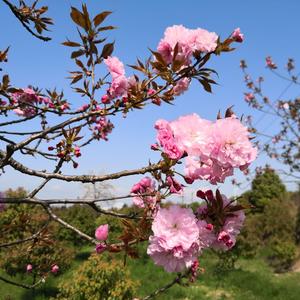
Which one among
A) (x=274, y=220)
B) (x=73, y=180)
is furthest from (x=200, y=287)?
(x=73, y=180)

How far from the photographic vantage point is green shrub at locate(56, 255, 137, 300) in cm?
689

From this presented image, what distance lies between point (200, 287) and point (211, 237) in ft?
32.6

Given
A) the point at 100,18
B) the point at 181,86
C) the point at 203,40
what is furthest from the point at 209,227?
the point at 100,18

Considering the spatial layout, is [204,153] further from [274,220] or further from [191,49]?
[274,220]

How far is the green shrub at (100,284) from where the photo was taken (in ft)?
22.6

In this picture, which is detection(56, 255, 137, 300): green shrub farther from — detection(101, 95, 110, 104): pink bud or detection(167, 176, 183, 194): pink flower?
detection(167, 176, 183, 194): pink flower

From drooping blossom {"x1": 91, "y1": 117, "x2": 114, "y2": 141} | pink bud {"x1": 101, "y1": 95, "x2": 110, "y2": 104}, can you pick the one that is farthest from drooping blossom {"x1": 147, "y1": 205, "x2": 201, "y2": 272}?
drooping blossom {"x1": 91, "y1": 117, "x2": 114, "y2": 141}

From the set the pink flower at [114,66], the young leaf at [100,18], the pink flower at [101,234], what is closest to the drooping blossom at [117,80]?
the pink flower at [114,66]

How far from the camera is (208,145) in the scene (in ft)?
4.09

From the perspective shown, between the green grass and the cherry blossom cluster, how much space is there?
823cm

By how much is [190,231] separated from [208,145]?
28cm

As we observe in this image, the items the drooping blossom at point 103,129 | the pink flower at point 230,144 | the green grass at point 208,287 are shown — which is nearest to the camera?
the pink flower at point 230,144

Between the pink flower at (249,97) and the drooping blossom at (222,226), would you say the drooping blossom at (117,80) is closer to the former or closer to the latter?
the drooping blossom at (222,226)

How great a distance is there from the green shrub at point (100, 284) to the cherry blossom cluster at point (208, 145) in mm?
5857
